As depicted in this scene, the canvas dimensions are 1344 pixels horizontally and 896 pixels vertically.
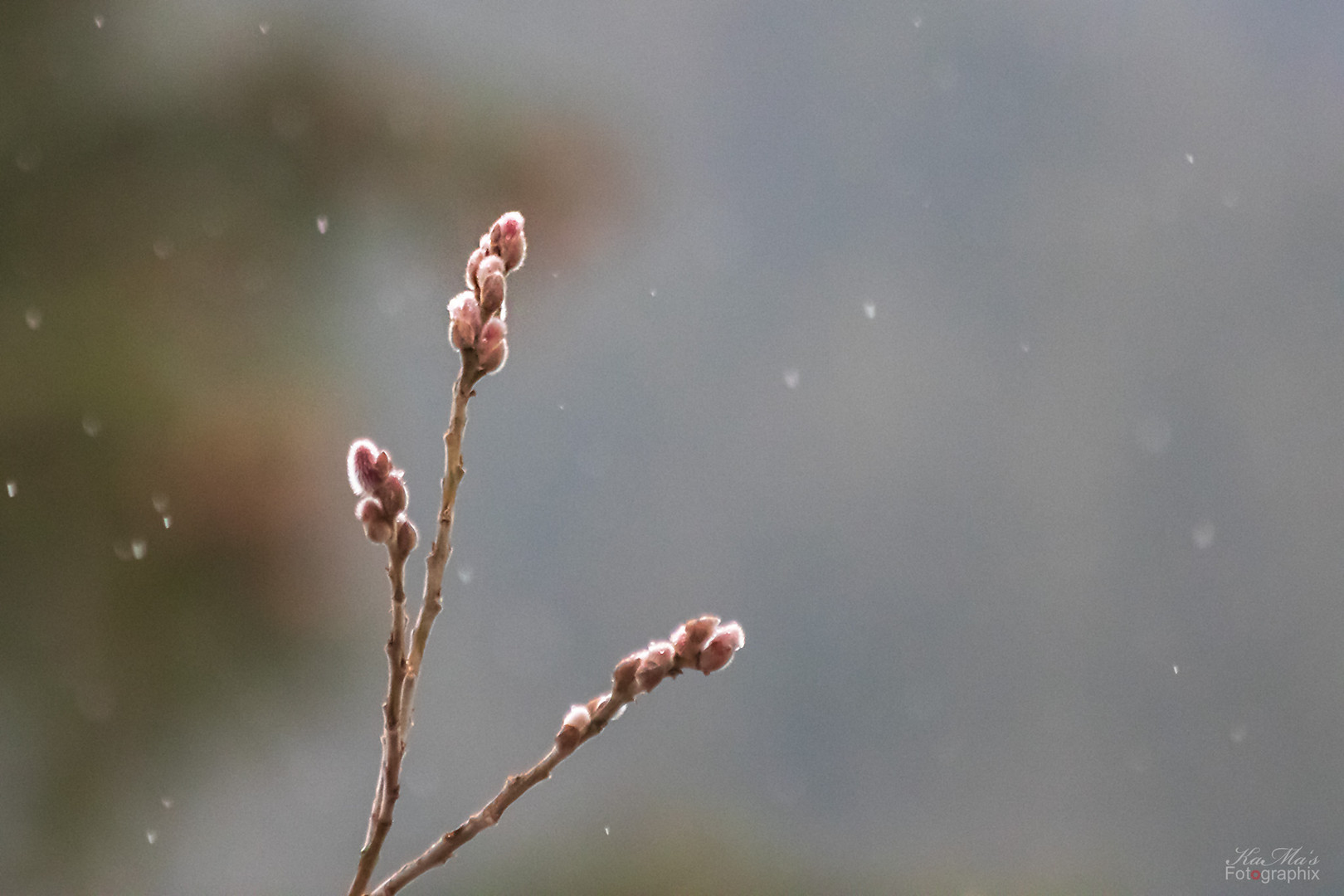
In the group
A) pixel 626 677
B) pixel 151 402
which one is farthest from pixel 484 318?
pixel 151 402

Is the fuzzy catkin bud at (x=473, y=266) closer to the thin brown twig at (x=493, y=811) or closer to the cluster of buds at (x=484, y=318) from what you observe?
the cluster of buds at (x=484, y=318)

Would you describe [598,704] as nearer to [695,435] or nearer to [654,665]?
[654,665]

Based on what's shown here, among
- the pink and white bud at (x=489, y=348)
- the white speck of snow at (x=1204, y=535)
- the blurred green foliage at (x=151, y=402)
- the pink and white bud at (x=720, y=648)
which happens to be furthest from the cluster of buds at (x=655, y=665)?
the white speck of snow at (x=1204, y=535)

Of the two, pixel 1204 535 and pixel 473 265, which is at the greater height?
pixel 1204 535

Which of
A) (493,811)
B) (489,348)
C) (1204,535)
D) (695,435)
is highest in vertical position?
(695,435)

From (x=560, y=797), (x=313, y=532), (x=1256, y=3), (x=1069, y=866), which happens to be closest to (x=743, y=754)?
(x=560, y=797)

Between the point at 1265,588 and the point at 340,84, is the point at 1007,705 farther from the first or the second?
the point at 340,84
